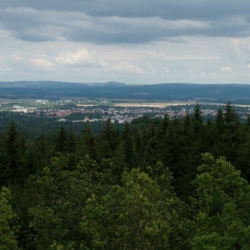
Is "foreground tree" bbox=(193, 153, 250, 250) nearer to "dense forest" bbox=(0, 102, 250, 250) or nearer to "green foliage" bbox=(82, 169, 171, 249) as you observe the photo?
"dense forest" bbox=(0, 102, 250, 250)

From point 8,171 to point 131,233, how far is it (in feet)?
92.7

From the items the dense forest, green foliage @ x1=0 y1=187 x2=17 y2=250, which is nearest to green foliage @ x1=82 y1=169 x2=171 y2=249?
the dense forest

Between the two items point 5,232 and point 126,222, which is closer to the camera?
point 126,222

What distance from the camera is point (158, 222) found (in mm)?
20078

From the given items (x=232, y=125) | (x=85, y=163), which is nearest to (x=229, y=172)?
(x=85, y=163)

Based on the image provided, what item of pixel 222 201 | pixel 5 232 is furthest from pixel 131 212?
pixel 5 232

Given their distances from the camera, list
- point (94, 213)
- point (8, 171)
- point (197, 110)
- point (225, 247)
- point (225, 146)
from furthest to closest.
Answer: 1. point (197, 110)
2. point (8, 171)
3. point (225, 146)
4. point (94, 213)
5. point (225, 247)

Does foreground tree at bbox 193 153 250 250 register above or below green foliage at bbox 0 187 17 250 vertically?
above

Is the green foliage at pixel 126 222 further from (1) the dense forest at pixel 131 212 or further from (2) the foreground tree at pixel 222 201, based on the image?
(2) the foreground tree at pixel 222 201

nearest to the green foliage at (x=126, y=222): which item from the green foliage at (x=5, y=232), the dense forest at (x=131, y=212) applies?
the dense forest at (x=131, y=212)

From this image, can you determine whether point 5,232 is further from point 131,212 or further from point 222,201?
point 222,201

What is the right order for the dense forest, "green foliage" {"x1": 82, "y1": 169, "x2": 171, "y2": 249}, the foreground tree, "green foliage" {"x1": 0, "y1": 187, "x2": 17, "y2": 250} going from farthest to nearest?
"green foliage" {"x1": 0, "y1": 187, "x2": 17, "y2": 250} < "green foliage" {"x1": 82, "y1": 169, "x2": 171, "y2": 249} < the dense forest < the foreground tree

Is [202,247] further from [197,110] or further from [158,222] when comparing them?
[197,110]

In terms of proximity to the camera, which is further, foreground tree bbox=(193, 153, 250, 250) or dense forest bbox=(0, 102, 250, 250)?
dense forest bbox=(0, 102, 250, 250)
